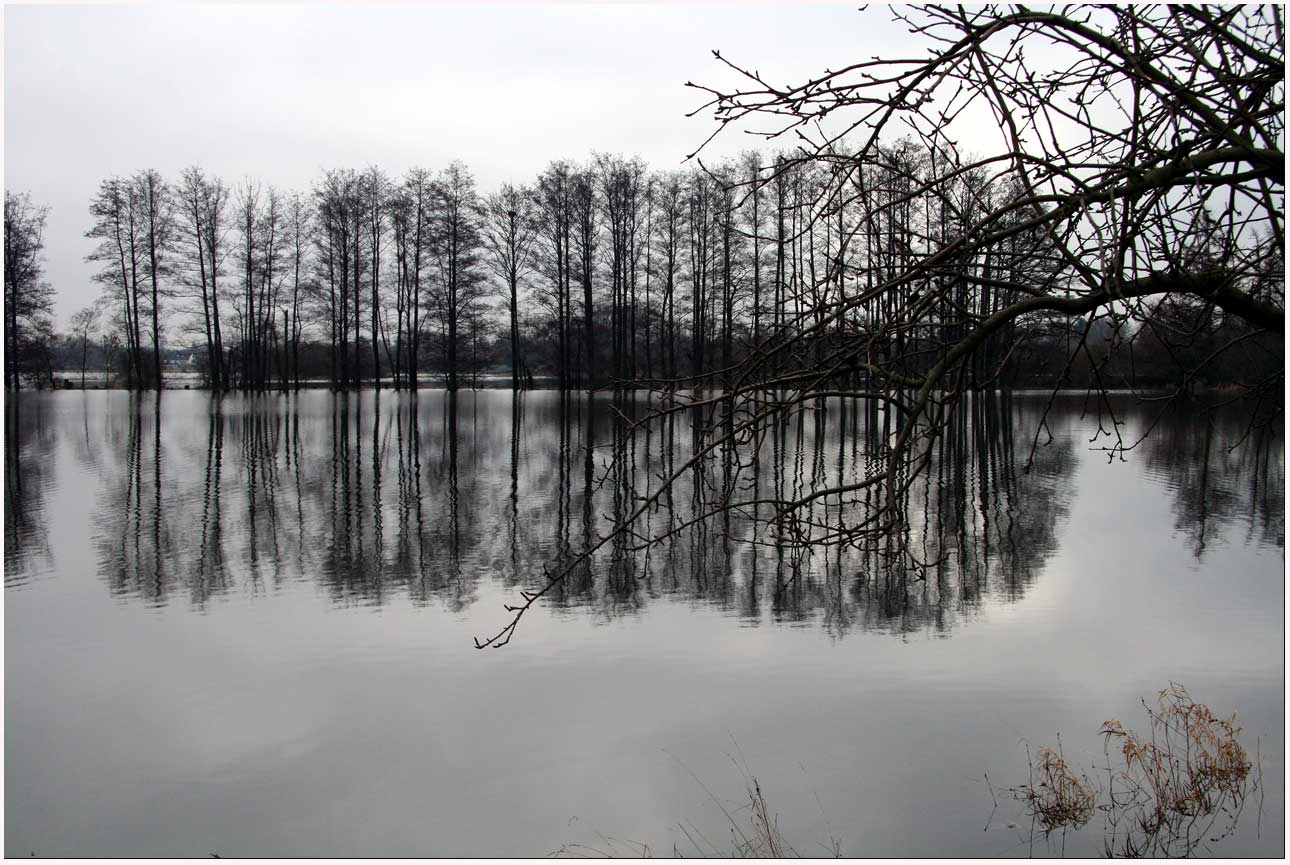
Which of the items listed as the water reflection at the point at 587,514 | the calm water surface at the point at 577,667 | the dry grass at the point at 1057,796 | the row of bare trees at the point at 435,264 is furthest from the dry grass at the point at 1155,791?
the row of bare trees at the point at 435,264

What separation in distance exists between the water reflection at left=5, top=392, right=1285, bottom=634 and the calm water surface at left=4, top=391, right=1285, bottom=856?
0.09m

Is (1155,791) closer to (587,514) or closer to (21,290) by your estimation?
(587,514)

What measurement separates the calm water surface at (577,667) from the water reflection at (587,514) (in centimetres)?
9

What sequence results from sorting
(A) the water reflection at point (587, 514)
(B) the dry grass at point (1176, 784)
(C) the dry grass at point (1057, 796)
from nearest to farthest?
(B) the dry grass at point (1176, 784), (C) the dry grass at point (1057, 796), (A) the water reflection at point (587, 514)

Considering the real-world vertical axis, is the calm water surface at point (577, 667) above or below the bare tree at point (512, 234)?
below

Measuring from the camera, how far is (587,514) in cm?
1438

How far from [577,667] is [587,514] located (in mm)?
6305

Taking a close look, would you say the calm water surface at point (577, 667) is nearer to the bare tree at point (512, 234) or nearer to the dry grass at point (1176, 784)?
the dry grass at point (1176, 784)

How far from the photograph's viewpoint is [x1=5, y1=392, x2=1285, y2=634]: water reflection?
930 cm

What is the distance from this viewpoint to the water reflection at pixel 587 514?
9297mm

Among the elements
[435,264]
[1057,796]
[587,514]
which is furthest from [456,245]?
[1057,796]

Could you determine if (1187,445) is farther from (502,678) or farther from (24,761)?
(24,761)

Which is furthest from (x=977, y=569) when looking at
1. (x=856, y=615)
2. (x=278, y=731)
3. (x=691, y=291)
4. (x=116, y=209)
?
(x=116, y=209)

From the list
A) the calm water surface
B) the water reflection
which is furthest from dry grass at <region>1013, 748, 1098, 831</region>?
the water reflection
